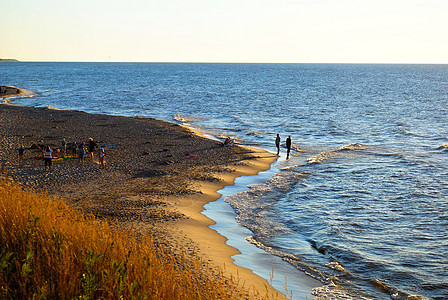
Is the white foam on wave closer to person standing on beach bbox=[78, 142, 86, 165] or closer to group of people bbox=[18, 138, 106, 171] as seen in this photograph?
group of people bbox=[18, 138, 106, 171]

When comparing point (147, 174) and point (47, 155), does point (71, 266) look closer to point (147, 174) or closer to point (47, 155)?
point (147, 174)

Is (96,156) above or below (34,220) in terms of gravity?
below

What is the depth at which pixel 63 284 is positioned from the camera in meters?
6.52

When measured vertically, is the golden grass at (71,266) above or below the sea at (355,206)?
above

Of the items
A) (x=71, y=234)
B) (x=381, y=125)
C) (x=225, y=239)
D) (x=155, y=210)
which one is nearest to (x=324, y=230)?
(x=225, y=239)

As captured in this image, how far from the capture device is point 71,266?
7.03 meters

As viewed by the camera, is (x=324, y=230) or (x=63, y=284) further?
(x=324, y=230)

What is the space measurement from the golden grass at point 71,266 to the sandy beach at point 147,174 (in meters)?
1.66

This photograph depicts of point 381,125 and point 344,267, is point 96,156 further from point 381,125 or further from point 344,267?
point 381,125

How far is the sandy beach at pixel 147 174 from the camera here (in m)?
14.9

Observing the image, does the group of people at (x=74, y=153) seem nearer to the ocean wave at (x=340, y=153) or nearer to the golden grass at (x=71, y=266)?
the golden grass at (x=71, y=266)

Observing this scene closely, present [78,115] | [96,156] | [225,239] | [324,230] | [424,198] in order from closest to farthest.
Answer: [225,239] → [324,230] → [424,198] → [96,156] → [78,115]

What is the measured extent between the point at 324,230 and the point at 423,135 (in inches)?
1270

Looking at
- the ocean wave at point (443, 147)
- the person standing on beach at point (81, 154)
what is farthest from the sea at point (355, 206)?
the person standing on beach at point (81, 154)
